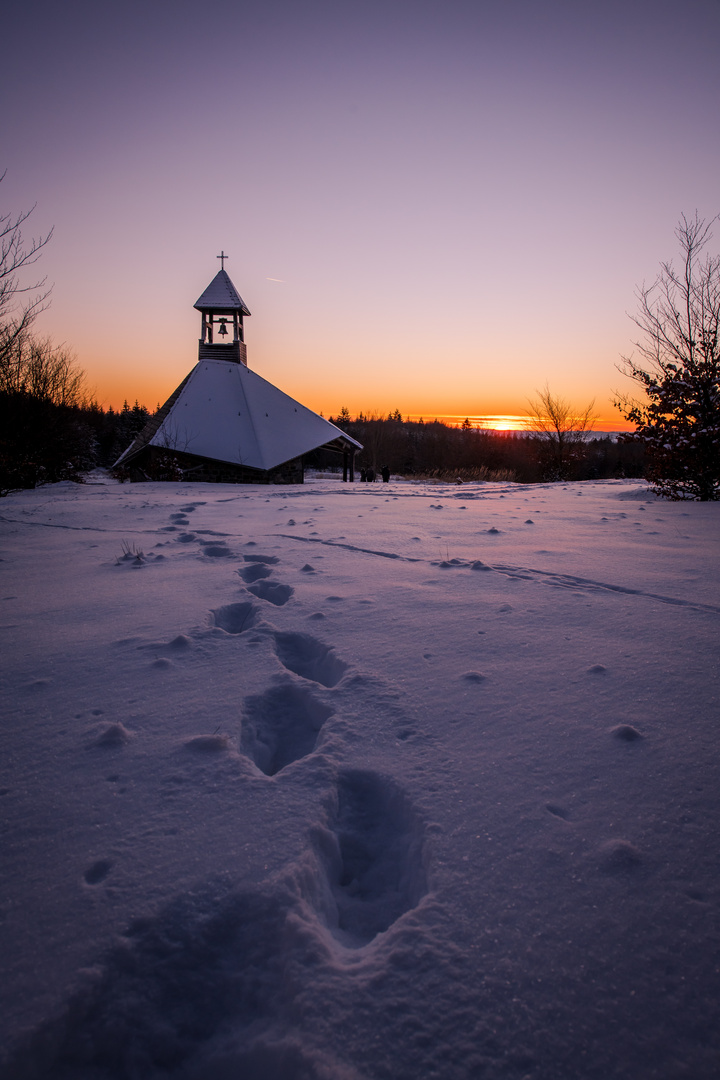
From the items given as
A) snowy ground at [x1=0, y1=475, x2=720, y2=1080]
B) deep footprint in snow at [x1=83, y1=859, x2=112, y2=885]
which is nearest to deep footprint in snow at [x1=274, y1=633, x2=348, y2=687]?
snowy ground at [x1=0, y1=475, x2=720, y2=1080]

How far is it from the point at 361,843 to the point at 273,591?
1826 mm

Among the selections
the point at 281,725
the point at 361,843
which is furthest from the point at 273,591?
the point at 361,843

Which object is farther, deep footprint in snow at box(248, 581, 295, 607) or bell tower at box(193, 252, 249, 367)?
bell tower at box(193, 252, 249, 367)

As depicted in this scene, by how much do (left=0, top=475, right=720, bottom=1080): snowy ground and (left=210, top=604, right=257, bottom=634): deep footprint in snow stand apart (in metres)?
0.02

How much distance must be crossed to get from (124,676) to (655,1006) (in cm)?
173

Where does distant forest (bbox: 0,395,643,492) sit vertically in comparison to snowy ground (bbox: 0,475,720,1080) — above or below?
above

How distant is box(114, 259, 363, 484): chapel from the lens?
16.6 m

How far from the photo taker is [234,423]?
57.5 ft

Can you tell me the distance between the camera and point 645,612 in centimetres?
236

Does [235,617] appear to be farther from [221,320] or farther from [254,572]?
[221,320]

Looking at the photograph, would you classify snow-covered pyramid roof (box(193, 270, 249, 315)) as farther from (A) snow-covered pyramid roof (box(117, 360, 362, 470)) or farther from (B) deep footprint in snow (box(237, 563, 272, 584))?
(B) deep footprint in snow (box(237, 563, 272, 584))

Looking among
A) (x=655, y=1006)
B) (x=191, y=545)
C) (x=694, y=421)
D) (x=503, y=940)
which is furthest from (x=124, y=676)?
(x=694, y=421)

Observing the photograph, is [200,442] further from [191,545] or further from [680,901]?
[680,901]

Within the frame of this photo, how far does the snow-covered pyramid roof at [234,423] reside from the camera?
16.7m
